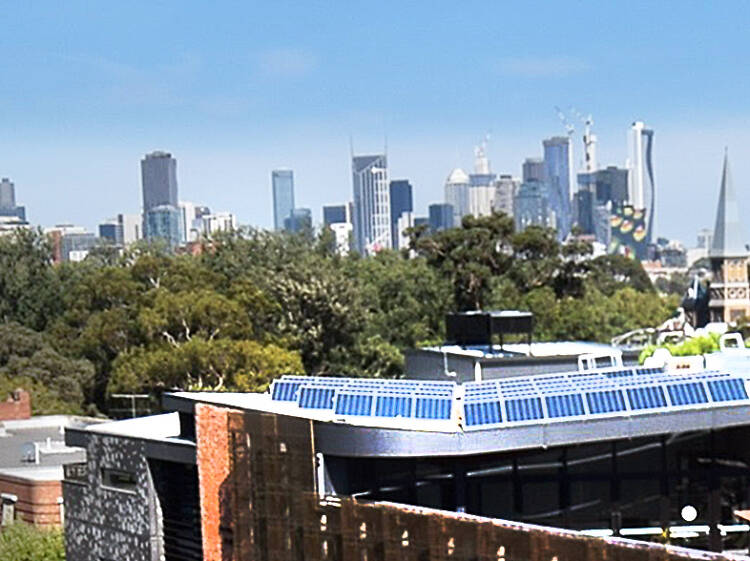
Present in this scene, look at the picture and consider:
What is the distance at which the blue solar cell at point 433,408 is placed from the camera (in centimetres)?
2439

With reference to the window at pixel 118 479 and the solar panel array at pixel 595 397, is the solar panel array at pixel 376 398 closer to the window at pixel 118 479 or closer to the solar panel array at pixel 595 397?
the solar panel array at pixel 595 397

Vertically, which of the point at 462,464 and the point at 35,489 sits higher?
the point at 462,464

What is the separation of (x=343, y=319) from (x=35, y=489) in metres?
33.5

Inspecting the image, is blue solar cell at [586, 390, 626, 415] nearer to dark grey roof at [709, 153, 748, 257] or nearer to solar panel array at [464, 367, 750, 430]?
solar panel array at [464, 367, 750, 430]

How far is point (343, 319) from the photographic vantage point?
74.8m

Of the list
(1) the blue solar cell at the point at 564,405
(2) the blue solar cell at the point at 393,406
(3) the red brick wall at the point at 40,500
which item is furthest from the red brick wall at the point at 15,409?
(1) the blue solar cell at the point at 564,405

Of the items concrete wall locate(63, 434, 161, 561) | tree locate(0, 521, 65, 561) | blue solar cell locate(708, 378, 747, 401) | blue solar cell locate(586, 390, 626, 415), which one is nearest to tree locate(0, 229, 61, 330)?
tree locate(0, 521, 65, 561)

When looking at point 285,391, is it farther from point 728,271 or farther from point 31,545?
point 728,271

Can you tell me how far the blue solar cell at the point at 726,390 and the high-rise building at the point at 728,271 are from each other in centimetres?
11214

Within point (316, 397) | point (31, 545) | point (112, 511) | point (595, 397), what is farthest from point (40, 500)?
point (595, 397)

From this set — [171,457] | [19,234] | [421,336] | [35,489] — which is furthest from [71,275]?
[171,457]

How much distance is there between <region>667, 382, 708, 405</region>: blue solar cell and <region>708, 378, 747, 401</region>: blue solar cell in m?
0.17

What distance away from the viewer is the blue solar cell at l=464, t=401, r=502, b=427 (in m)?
24.0

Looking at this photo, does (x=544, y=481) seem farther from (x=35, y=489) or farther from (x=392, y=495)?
(x=35, y=489)
